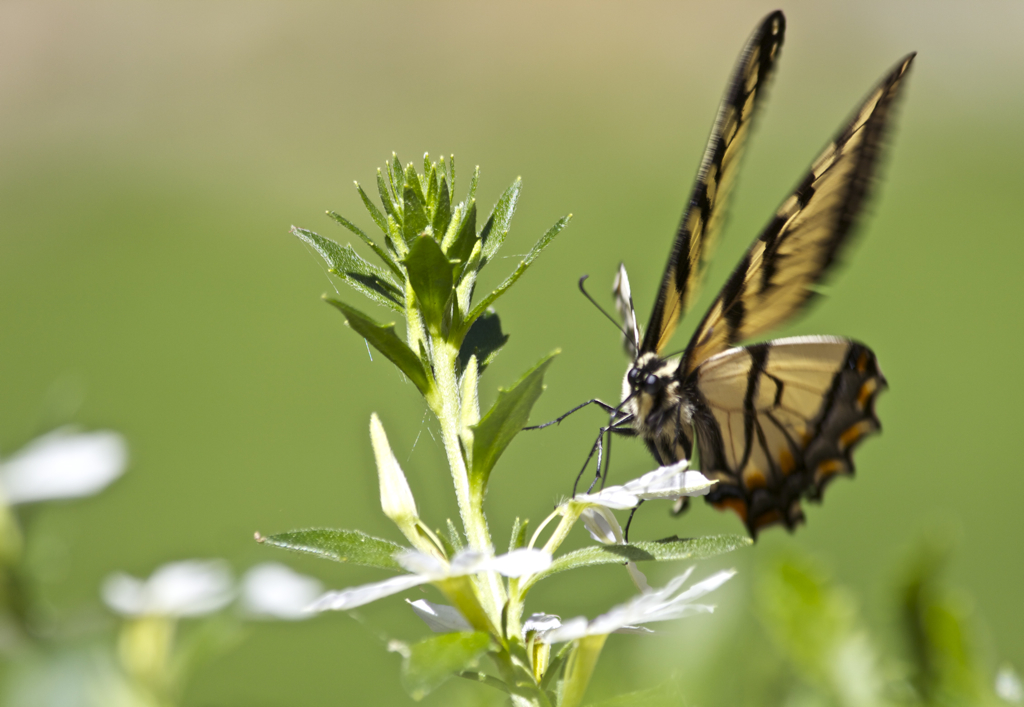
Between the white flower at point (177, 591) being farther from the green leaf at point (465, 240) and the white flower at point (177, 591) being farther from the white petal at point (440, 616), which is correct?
the green leaf at point (465, 240)

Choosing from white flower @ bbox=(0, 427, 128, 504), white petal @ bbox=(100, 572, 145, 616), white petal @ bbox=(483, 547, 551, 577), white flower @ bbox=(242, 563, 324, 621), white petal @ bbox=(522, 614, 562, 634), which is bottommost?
white petal @ bbox=(522, 614, 562, 634)

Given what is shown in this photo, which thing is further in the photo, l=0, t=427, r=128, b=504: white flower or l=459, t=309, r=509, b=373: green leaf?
l=459, t=309, r=509, b=373: green leaf

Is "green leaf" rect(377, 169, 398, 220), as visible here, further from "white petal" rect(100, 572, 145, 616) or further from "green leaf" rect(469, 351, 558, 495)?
"white petal" rect(100, 572, 145, 616)

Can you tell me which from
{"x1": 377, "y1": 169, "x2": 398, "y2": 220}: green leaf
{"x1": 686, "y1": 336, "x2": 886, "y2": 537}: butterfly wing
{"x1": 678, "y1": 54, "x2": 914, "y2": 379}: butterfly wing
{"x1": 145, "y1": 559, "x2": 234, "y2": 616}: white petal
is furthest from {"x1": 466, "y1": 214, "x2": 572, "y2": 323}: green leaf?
{"x1": 686, "y1": 336, "x2": 886, "y2": 537}: butterfly wing

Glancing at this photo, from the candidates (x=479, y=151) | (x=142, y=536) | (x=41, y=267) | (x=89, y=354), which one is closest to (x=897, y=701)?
(x=142, y=536)

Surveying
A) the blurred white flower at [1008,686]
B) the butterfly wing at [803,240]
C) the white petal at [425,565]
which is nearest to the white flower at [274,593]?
the white petal at [425,565]

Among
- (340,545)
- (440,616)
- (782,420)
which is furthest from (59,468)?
(782,420)
